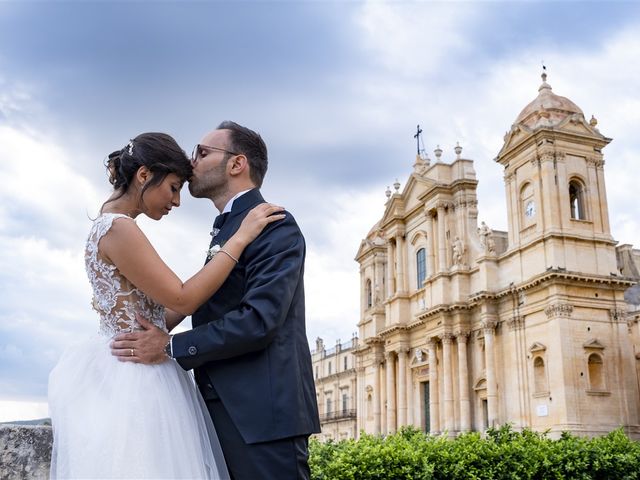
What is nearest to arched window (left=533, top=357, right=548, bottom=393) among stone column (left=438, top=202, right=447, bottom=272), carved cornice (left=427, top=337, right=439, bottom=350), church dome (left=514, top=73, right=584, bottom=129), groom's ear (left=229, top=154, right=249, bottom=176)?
carved cornice (left=427, top=337, right=439, bottom=350)

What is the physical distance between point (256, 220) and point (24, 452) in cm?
137

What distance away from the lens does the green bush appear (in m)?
10.1

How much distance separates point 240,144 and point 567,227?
21.7 meters

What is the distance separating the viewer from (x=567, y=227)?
2309cm

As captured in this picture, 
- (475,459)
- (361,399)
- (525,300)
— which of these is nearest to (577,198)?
(525,300)

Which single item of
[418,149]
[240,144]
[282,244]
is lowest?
[282,244]

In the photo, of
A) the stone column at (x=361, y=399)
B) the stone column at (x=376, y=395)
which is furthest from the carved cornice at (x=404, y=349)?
the stone column at (x=361, y=399)

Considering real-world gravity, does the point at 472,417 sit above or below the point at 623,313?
below

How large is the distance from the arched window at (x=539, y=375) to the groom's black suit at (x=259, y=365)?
2165 cm

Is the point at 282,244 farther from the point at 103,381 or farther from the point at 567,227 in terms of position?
the point at 567,227

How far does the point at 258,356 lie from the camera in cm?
275

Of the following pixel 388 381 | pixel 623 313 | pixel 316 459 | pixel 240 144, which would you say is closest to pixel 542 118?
pixel 623 313

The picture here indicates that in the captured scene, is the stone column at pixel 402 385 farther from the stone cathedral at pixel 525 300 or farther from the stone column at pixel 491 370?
the stone column at pixel 491 370

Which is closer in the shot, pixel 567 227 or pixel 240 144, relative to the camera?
pixel 240 144
